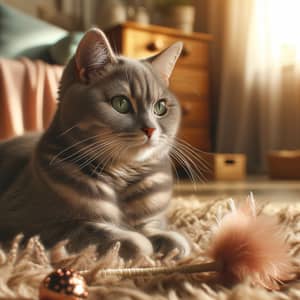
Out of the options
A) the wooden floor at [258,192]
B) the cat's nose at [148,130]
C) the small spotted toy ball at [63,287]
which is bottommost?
the wooden floor at [258,192]

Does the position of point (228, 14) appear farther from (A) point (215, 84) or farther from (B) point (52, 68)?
(B) point (52, 68)

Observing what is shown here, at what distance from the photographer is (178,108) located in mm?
755

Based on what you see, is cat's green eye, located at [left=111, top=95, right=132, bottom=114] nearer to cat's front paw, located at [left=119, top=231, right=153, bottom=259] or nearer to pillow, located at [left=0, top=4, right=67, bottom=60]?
cat's front paw, located at [left=119, top=231, right=153, bottom=259]

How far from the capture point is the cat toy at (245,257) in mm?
493

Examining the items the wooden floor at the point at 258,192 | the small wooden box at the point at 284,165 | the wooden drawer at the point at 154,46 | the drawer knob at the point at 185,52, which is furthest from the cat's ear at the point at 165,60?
the drawer knob at the point at 185,52

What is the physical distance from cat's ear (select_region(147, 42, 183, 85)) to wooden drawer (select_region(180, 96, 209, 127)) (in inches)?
63.9

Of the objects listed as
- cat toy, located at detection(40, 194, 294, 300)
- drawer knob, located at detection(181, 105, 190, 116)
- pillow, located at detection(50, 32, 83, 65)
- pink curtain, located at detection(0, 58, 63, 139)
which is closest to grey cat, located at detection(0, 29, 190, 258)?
cat toy, located at detection(40, 194, 294, 300)

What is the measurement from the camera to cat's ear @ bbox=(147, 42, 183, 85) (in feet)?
2.43

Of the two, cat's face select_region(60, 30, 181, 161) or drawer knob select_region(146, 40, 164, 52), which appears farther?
drawer knob select_region(146, 40, 164, 52)

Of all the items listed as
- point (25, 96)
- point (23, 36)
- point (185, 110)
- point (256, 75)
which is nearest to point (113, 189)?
point (25, 96)

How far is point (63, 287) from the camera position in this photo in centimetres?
39

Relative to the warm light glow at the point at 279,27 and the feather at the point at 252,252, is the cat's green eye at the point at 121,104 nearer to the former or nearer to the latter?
the feather at the point at 252,252

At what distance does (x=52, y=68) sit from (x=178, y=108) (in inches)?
39.3

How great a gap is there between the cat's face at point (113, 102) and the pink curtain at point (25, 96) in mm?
840
